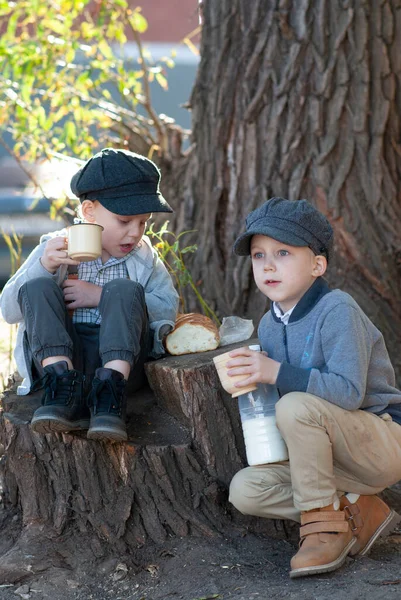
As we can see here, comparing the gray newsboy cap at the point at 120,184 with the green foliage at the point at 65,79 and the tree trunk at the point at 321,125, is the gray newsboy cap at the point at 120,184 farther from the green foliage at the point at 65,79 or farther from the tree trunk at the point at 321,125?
the green foliage at the point at 65,79

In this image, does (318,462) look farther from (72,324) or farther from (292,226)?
(72,324)

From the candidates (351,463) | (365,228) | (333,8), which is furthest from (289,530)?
(333,8)

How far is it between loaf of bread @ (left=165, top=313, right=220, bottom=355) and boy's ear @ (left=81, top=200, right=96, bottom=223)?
20.7 inches

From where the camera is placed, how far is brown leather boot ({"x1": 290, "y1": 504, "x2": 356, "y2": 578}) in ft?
8.48

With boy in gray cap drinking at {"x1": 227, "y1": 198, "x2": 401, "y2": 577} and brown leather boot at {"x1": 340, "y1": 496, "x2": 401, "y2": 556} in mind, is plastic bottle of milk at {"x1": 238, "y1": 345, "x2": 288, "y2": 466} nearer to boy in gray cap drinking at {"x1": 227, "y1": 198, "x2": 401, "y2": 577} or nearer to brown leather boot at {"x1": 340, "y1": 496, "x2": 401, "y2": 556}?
boy in gray cap drinking at {"x1": 227, "y1": 198, "x2": 401, "y2": 577}

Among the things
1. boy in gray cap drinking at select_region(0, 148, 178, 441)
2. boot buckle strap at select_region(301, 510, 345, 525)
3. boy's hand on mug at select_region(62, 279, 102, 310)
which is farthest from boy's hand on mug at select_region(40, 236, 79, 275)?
boot buckle strap at select_region(301, 510, 345, 525)

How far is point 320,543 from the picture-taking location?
2607 mm

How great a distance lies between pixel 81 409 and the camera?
287 centimetres

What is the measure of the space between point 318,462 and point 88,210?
4.27ft

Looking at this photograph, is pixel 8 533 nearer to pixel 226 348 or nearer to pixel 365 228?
pixel 226 348

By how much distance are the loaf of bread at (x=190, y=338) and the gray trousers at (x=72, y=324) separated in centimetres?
21

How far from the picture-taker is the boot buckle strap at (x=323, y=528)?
2609mm

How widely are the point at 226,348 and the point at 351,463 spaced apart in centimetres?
80

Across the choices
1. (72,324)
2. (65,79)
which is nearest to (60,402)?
(72,324)
